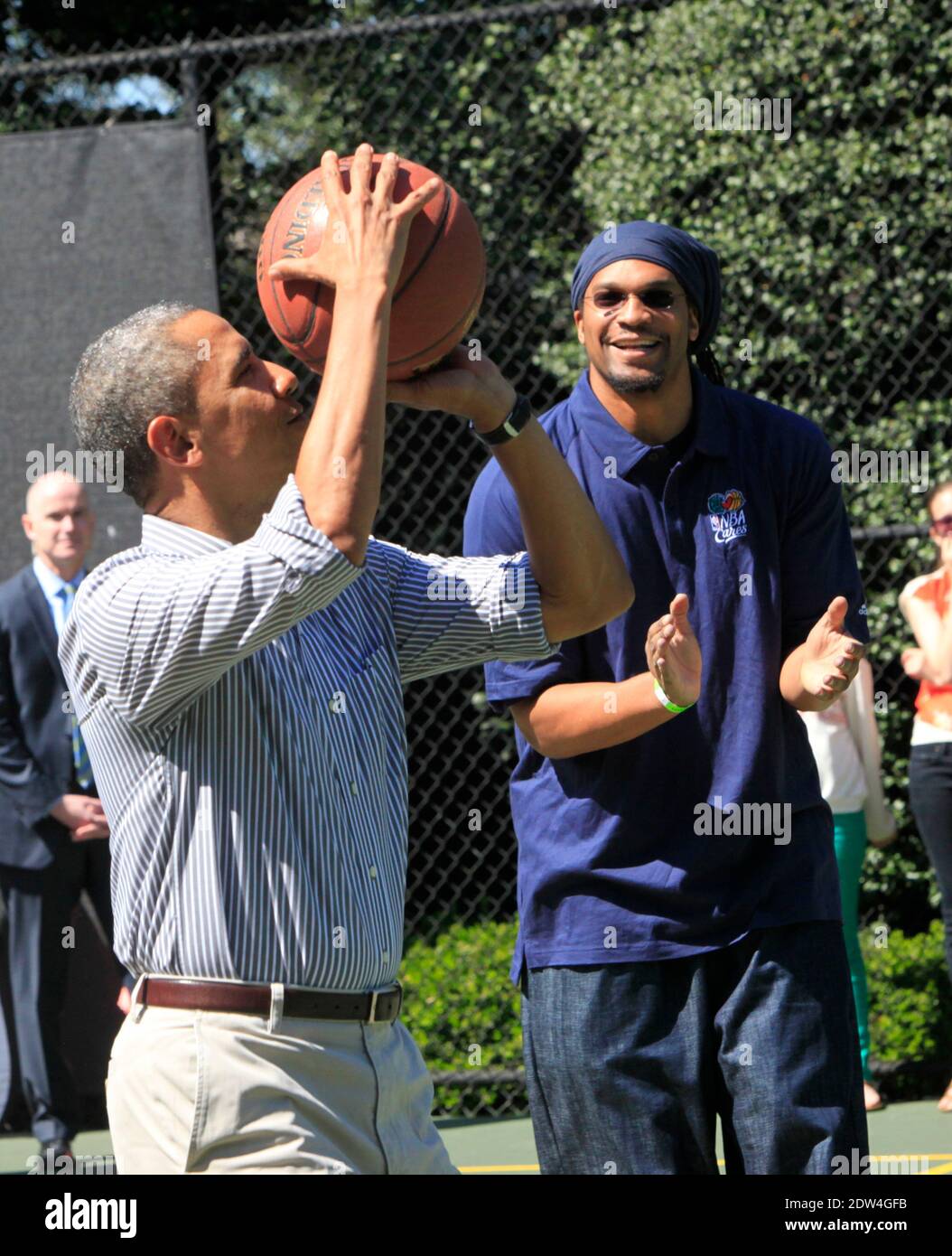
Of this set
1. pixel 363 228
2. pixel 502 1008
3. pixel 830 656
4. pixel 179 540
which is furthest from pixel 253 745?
pixel 502 1008

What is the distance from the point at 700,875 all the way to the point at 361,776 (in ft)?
3.09

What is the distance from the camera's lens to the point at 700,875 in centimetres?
314

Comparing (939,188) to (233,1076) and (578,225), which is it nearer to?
(578,225)

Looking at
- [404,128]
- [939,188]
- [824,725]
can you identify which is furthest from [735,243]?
[824,725]

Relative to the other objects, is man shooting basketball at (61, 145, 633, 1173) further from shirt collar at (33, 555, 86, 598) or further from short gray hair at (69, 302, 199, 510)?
shirt collar at (33, 555, 86, 598)

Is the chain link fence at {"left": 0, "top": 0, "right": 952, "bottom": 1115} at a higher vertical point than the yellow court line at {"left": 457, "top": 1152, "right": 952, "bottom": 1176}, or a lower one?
higher

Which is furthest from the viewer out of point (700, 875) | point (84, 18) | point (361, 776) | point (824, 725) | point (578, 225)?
point (84, 18)

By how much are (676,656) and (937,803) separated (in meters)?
3.43

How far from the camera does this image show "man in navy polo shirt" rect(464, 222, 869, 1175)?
3.10 meters

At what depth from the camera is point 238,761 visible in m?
2.31

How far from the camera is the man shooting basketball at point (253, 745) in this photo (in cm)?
221

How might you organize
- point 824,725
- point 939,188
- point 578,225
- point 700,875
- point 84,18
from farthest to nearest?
point 84,18
point 578,225
point 939,188
point 824,725
point 700,875

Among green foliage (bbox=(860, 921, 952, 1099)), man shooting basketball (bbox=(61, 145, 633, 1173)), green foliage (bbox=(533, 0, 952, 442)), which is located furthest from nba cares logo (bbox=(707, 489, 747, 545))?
green foliage (bbox=(533, 0, 952, 442))

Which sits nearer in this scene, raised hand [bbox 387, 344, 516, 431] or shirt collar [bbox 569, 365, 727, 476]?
raised hand [bbox 387, 344, 516, 431]
